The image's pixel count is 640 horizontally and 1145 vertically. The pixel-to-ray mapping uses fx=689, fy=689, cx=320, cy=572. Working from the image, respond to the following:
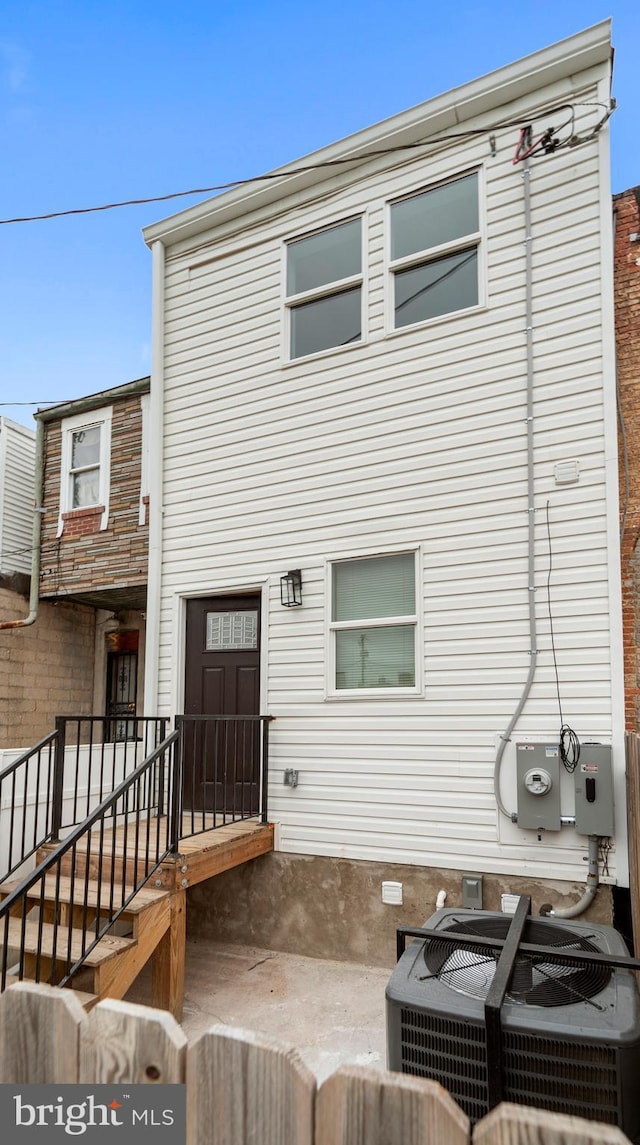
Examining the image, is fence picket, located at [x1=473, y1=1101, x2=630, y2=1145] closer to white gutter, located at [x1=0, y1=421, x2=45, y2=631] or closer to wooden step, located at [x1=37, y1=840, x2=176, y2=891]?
wooden step, located at [x1=37, y1=840, x2=176, y2=891]

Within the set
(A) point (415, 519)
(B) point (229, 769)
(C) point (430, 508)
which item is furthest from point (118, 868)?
(C) point (430, 508)

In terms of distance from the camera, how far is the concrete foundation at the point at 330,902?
458 cm

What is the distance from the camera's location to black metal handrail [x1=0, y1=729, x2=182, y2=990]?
3.49 metres

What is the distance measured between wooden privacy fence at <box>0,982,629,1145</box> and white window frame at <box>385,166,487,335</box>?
5.11 meters

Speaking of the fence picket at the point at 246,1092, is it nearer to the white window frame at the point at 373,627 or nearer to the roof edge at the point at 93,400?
the white window frame at the point at 373,627

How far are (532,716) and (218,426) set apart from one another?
3718 mm

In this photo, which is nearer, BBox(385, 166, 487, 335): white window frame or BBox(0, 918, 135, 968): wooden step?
BBox(0, 918, 135, 968): wooden step

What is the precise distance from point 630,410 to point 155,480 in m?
4.16

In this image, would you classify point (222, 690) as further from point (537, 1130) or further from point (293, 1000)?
point (537, 1130)

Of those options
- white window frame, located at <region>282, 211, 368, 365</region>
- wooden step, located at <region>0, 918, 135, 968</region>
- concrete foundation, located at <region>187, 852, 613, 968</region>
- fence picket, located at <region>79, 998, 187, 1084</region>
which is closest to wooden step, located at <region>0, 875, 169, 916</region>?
wooden step, located at <region>0, 918, 135, 968</region>

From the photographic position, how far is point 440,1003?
2100 millimetres

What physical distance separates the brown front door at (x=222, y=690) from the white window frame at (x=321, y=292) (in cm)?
220

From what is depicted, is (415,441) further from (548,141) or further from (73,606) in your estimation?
(73,606)

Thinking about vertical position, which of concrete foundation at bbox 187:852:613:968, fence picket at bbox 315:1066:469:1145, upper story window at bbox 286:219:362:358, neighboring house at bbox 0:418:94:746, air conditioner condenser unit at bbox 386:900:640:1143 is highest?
upper story window at bbox 286:219:362:358
